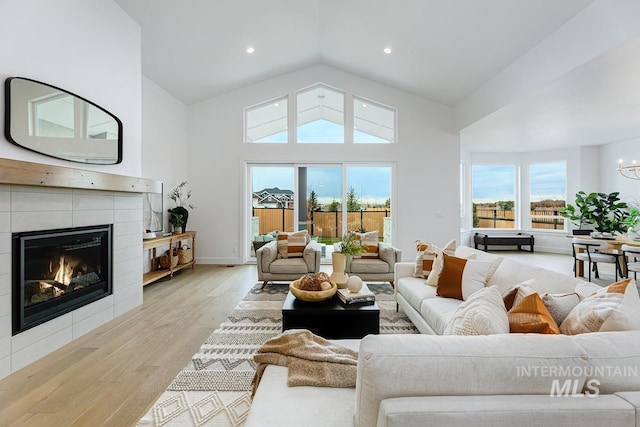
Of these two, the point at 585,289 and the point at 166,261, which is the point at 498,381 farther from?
the point at 166,261

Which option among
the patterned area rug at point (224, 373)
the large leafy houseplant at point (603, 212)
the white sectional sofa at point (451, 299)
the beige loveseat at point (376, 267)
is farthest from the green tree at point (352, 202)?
the large leafy houseplant at point (603, 212)

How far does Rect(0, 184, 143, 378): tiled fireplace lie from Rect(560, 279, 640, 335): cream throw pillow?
11.4 feet

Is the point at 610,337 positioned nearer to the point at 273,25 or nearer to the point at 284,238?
the point at 284,238

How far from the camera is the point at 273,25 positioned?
4.72 m

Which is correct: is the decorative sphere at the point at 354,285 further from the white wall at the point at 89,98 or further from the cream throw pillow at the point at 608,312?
the white wall at the point at 89,98

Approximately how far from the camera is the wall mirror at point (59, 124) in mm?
2332

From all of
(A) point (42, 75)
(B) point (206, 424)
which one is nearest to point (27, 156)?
(A) point (42, 75)

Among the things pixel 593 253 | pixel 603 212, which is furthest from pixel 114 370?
pixel 603 212

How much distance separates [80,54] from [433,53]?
4455mm

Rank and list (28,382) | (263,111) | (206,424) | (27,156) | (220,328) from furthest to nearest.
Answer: (263,111) → (220,328) → (27,156) → (28,382) → (206,424)

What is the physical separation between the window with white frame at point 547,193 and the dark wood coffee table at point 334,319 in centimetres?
805

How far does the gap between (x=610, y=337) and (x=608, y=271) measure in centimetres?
686

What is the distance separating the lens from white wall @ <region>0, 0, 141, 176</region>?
2346mm

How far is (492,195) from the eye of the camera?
8.84 meters
